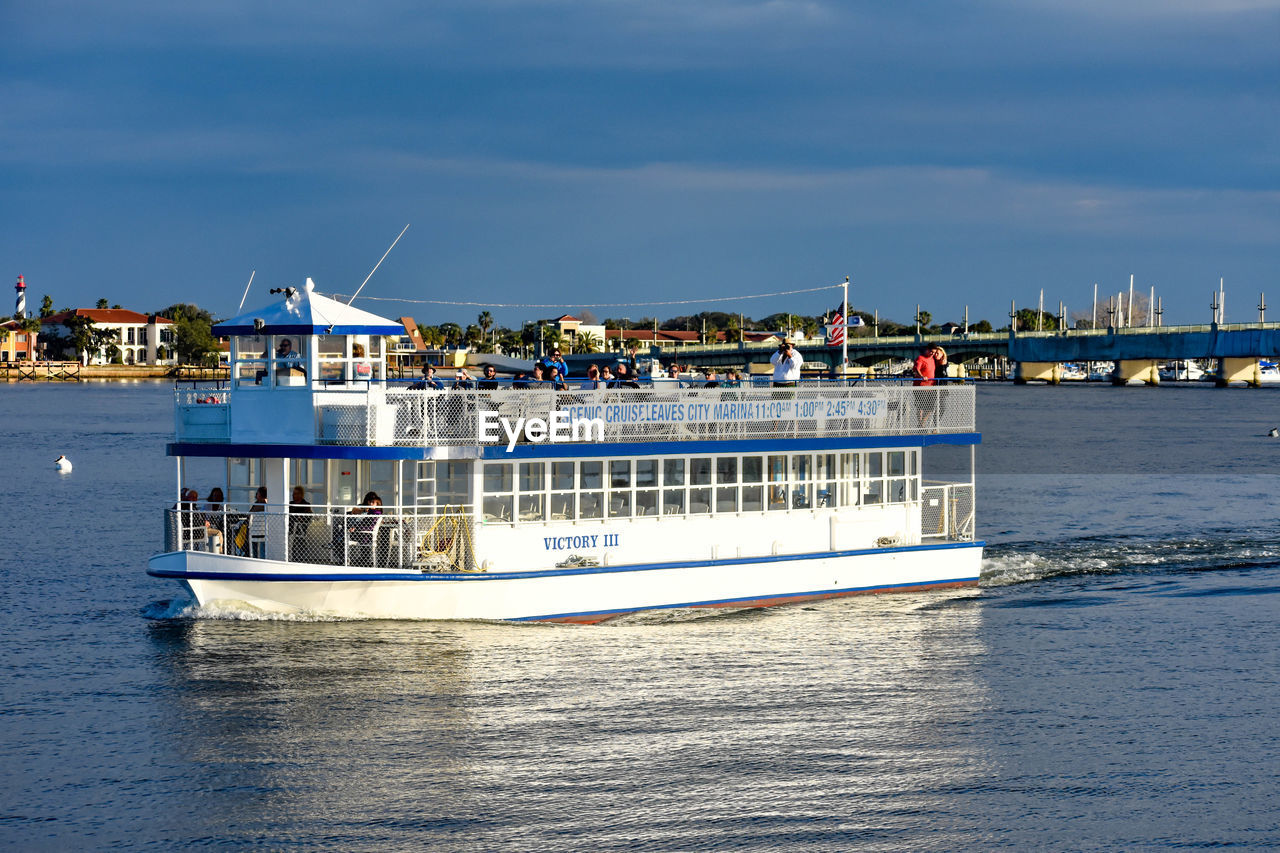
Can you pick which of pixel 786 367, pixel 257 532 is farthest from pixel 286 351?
pixel 786 367

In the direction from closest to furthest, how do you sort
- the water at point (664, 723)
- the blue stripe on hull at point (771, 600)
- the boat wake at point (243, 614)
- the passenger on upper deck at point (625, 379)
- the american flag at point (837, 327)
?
the water at point (664, 723), the boat wake at point (243, 614), the blue stripe on hull at point (771, 600), the passenger on upper deck at point (625, 379), the american flag at point (837, 327)

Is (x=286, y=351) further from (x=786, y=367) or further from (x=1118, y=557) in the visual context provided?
(x=1118, y=557)

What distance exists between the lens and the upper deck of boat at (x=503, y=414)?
24281mm

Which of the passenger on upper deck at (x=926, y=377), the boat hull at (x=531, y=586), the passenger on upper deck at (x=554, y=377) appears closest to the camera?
the boat hull at (x=531, y=586)

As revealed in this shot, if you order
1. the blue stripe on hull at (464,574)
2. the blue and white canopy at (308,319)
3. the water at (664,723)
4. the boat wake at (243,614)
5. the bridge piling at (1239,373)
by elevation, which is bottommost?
the water at (664,723)

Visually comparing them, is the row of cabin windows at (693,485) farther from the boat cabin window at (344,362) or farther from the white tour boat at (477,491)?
the boat cabin window at (344,362)

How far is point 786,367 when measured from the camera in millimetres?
28938

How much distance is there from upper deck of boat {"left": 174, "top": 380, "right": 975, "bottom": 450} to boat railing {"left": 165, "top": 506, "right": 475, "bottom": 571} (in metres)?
1.29

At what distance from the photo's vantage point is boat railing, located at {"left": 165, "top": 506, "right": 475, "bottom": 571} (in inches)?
955

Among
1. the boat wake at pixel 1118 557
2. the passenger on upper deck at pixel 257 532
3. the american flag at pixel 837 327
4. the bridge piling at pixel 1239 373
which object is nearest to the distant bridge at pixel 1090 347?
the bridge piling at pixel 1239 373

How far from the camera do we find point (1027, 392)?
590 feet

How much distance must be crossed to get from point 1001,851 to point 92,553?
2842 cm

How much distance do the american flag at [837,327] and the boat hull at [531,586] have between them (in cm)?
674

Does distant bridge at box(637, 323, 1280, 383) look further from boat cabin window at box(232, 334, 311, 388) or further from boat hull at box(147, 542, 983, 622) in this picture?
boat cabin window at box(232, 334, 311, 388)
